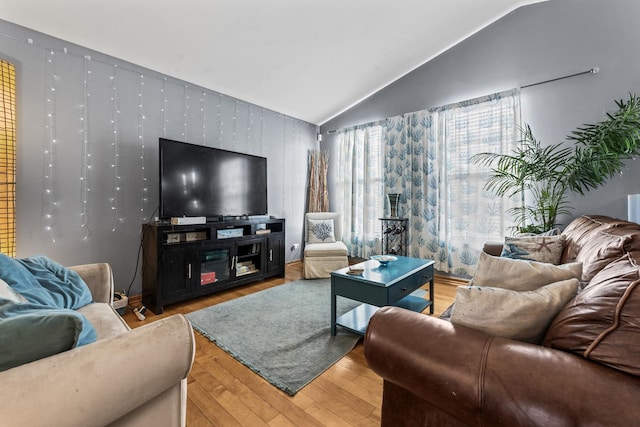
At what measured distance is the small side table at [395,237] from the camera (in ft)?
11.9

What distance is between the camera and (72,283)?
1542 mm

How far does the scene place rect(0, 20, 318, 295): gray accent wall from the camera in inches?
87.0

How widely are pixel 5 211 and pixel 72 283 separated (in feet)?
3.36

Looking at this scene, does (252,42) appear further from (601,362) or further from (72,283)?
(601,362)

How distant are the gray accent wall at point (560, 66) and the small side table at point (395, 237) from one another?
1625 millimetres

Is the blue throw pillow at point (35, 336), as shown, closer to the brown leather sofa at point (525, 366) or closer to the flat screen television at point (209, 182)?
the brown leather sofa at point (525, 366)

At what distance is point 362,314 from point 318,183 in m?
2.73

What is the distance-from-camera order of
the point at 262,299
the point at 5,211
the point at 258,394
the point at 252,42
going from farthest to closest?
the point at 262,299 → the point at 252,42 → the point at 5,211 → the point at 258,394

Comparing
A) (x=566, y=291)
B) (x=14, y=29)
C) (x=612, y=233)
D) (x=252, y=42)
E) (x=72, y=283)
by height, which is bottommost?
(x=72, y=283)

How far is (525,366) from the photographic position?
2.25 ft

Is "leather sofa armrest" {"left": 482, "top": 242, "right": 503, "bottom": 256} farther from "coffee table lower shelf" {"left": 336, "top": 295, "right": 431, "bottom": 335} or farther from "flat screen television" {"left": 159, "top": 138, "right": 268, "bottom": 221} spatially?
"flat screen television" {"left": 159, "top": 138, "right": 268, "bottom": 221}

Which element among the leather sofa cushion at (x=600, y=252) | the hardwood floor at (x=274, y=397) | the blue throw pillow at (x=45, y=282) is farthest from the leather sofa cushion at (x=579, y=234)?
the blue throw pillow at (x=45, y=282)

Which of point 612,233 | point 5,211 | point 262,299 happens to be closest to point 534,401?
point 612,233

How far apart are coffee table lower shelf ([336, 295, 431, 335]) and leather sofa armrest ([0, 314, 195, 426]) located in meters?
1.41
